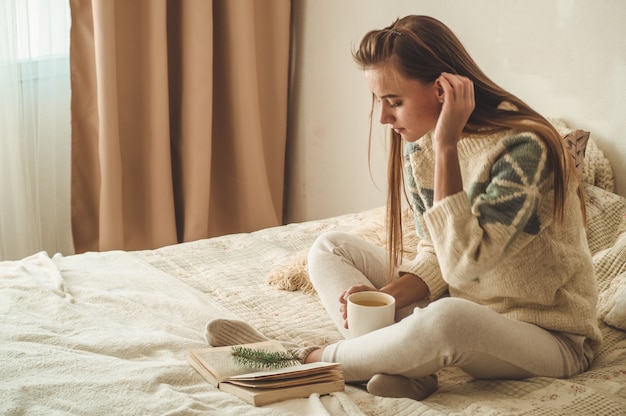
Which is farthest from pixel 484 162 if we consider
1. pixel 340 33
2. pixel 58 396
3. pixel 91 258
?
pixel 340 33

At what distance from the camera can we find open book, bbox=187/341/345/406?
1265mm

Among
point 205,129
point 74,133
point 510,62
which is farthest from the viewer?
point 205,129

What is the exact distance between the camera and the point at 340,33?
2939 mm

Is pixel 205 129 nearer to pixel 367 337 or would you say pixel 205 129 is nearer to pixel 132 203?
pixel 132 203

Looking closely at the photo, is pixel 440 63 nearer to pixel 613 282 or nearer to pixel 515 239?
pixel 515 239

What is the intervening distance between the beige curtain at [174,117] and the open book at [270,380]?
1562 millimetres

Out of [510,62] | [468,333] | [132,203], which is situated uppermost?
[510,62]

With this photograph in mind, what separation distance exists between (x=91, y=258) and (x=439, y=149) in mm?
1068

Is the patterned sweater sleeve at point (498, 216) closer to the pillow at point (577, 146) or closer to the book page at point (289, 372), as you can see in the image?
the book page at point (289, 372)

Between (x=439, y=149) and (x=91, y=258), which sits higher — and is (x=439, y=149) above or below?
above

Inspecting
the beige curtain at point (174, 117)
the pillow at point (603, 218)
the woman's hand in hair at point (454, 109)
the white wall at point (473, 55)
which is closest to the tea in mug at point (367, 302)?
the woman's hand in hair at point (454, 109)

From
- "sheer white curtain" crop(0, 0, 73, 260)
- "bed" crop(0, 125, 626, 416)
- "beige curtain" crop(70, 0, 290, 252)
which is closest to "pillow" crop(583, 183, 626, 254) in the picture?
"bed" crop(0, 125, 626, 416)

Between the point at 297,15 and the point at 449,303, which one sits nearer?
the point at 449,303

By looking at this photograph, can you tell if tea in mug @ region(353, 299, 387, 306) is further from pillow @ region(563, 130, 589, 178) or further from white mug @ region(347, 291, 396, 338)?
pillow @ region(563, 130, 589, 178)
